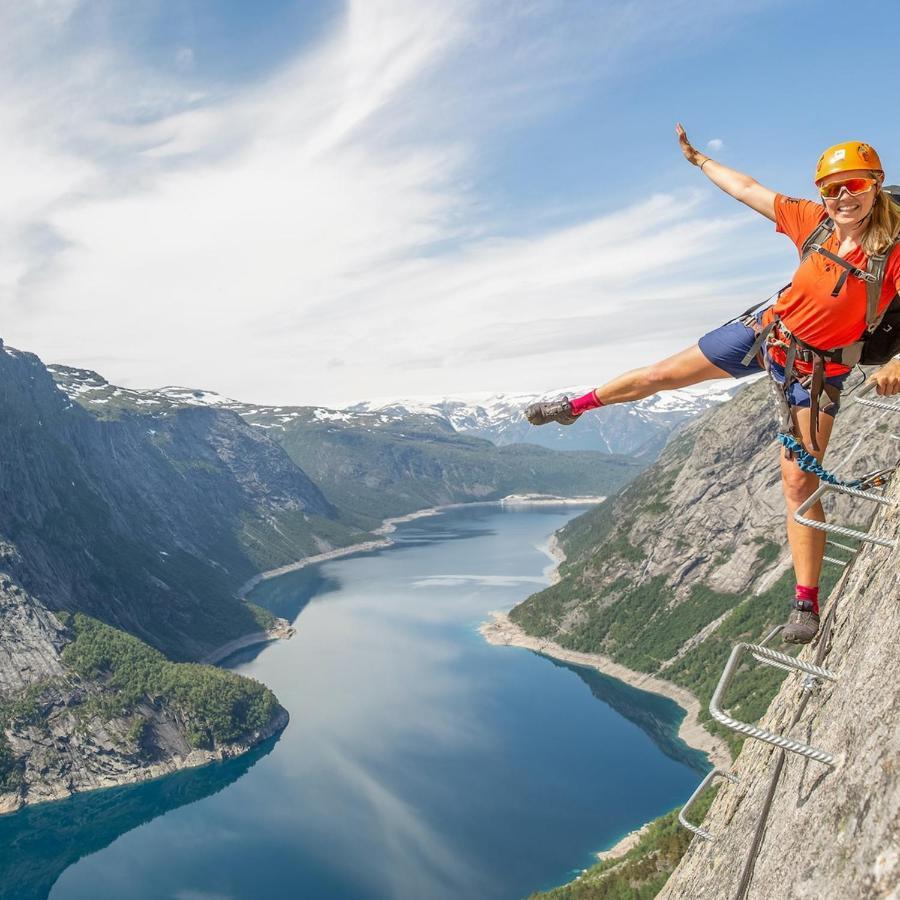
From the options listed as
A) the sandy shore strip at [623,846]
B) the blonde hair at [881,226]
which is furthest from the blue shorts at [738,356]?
the sandy shore strip at [623,846]

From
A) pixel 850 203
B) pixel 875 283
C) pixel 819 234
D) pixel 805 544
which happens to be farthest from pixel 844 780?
pixel 819 234

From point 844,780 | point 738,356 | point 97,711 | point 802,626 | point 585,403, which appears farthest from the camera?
point 97,711

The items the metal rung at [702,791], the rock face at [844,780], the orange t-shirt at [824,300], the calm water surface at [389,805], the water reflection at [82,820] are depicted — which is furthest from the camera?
the water reflection at [82,820]

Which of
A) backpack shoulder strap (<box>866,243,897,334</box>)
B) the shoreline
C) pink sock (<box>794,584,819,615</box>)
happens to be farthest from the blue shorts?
the shoreline

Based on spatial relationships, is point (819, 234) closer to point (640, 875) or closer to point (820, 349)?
point (820, 349)

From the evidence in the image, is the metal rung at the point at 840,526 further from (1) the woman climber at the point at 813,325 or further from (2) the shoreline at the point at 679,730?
(2) the shoreline at the point at 679,730
